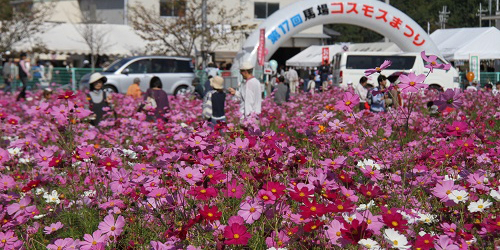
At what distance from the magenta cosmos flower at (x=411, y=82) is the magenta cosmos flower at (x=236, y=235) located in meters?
1.55

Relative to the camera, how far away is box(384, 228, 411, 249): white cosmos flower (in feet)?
7.47

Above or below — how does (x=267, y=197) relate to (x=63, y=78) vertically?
below

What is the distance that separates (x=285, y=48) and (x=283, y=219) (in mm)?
41742

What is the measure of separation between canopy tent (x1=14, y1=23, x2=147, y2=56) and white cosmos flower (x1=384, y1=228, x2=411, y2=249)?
2984cm

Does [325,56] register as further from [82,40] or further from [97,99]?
[97,99]

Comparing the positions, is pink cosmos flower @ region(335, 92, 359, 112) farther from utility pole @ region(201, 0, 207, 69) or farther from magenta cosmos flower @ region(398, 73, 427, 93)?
utility pole @ region(201, 0, 207, 69)

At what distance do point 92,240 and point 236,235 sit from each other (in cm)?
79

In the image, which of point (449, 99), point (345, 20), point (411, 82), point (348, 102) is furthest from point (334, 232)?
point (345, 20)

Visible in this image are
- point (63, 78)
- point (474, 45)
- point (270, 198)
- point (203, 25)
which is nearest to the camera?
point (270, 198)

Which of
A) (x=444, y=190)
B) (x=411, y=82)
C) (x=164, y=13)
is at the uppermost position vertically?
(x=164, y=13)

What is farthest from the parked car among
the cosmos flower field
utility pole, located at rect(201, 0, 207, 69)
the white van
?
the cosmos flower field

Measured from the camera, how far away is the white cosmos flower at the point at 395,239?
2.28 m

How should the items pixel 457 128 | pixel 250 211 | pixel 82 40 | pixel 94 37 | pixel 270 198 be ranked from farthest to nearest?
pixel 94 37 → pixel 82 40 → pixel 457 128 → pixel 250 211 → pixel 270 198

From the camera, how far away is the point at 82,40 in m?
34.2
